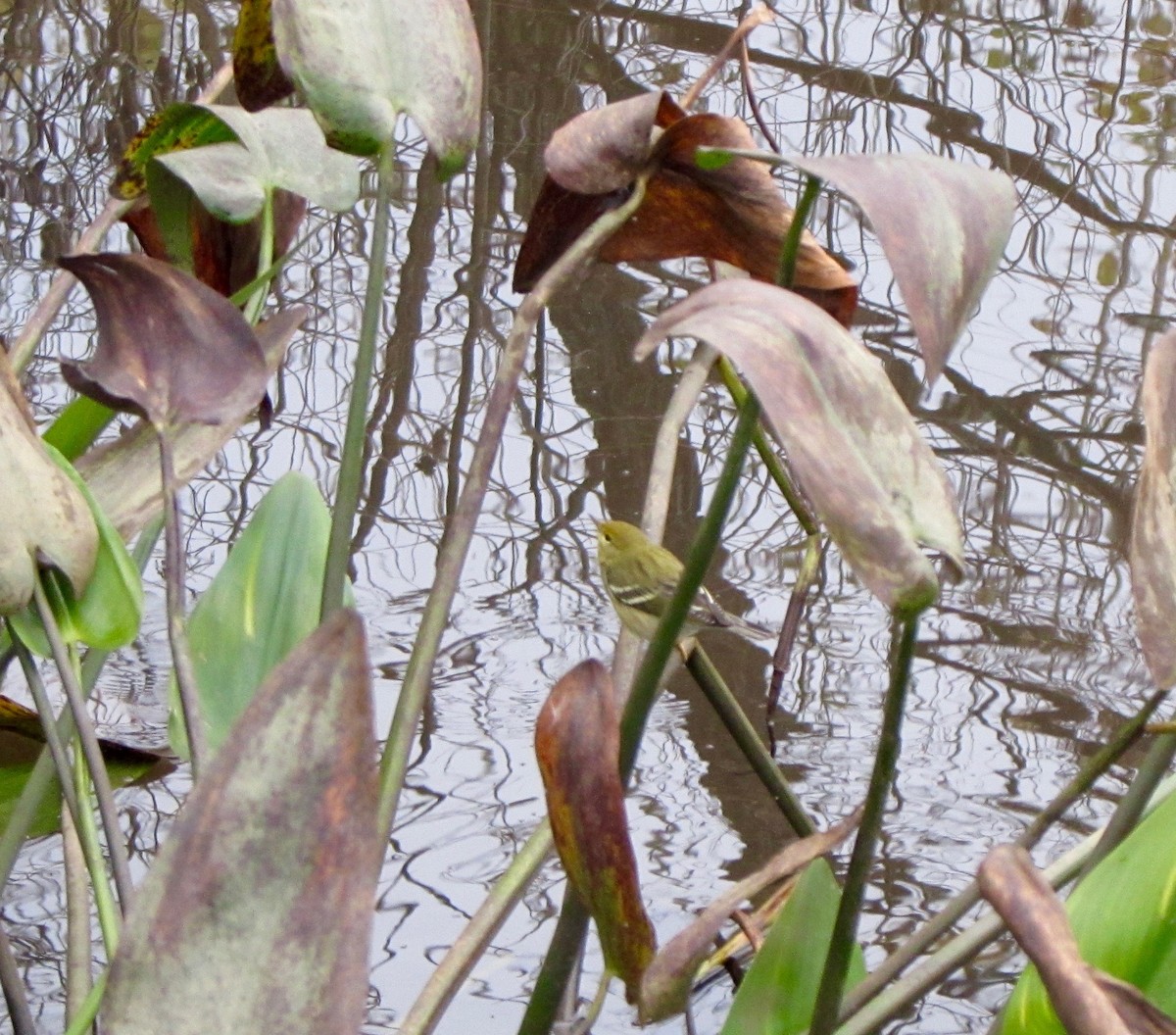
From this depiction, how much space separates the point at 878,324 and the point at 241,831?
241 centimetres

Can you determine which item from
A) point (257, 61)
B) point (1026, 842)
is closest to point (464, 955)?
point (1026, 842)

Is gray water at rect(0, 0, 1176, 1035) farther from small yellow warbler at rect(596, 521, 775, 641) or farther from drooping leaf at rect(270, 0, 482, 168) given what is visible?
drooping leaf at rect(270, 0, 482, 168)

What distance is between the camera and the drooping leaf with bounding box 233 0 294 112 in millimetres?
1097

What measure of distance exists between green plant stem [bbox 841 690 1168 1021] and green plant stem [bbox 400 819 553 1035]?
18 centimetres

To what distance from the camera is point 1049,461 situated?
96.1 inches

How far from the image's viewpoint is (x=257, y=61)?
111 centimetres

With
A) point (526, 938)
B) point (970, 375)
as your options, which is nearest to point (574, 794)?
point (526, 938)

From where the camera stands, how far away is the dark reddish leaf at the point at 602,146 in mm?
890

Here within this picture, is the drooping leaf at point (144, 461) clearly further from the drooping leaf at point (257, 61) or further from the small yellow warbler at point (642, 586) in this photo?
the small yellow warbler at point (642, 586)

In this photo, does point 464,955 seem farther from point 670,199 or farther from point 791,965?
point 670,199

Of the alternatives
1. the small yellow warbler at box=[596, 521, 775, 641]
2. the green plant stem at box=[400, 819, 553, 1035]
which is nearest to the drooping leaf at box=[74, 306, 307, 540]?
the green plant stem at box=[400, 819, 553, 1035]

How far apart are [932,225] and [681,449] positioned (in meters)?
1.80

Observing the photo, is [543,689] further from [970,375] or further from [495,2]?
[495,2]

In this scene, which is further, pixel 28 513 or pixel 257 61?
pixel 257 61
